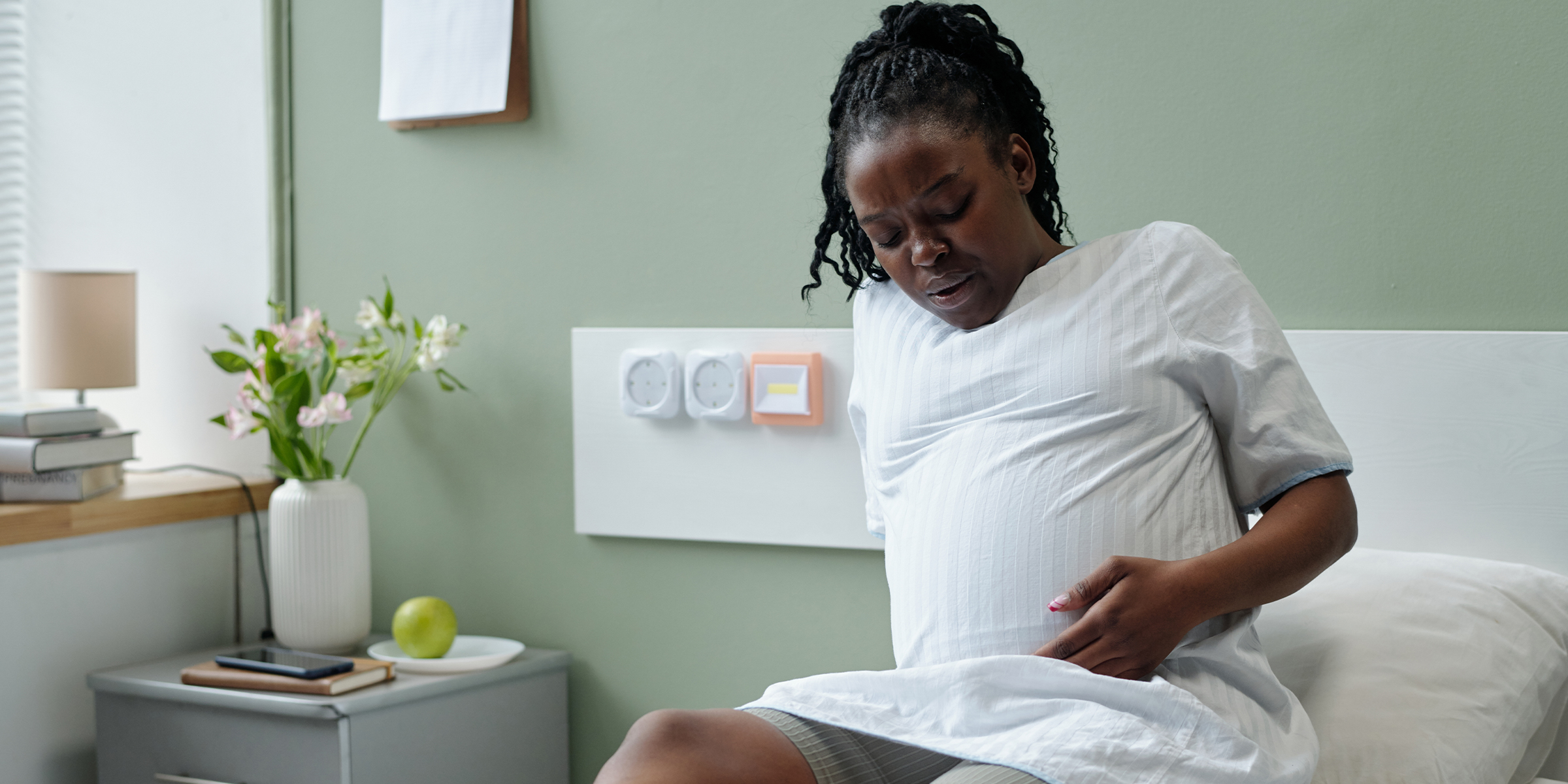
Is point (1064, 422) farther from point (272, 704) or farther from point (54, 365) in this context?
point (54, 365)

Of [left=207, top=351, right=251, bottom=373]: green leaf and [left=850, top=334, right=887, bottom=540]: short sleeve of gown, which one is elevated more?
[left=207, top=351, right=251, bottom=373]: green leaf

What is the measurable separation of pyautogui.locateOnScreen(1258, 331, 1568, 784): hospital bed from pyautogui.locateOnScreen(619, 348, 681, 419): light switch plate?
0.74m

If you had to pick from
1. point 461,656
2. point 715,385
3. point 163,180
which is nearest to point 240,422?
point 461,656

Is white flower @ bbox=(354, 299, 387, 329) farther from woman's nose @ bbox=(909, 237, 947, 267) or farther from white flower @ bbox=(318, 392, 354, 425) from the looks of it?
woman's nose @ bbox=(909, 237, 947, 267)

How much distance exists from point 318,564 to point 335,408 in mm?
212

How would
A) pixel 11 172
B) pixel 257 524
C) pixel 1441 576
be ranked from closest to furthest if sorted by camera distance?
pixel 1441 576, pixel 257 524, pixel 11 172

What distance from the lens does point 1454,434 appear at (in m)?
A: 1.22

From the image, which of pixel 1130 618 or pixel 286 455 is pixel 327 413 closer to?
pixel 286 455

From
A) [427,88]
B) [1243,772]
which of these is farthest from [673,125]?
[1243,772]

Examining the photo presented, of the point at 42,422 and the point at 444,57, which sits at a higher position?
the point at 444,57

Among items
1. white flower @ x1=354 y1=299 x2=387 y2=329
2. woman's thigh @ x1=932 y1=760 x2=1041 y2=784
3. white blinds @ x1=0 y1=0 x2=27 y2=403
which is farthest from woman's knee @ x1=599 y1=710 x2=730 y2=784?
white blinds @ x1=0 y1=0 x2=27 y2=403

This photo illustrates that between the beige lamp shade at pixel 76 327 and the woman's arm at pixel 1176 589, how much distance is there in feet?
4.90

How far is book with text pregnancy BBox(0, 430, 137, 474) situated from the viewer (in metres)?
1.61

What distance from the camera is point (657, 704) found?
1.67 m
